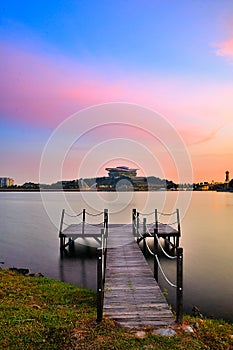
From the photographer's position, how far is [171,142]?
31.5 meters

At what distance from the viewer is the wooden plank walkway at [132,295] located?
6.15 m

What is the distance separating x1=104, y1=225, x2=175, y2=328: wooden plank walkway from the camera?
6148 mm

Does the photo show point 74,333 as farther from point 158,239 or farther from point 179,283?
point 158,239

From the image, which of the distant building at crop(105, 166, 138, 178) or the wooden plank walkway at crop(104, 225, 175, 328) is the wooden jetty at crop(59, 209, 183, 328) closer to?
the wooden plank walkway at crop(104, 225, 175, 328)

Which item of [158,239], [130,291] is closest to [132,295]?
[130,291]

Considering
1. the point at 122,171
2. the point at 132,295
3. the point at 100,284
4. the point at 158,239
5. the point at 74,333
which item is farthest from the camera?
Result: the point at 122,171

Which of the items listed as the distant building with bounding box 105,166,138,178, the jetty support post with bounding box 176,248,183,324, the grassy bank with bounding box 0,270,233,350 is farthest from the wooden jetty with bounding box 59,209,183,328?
the distant building with bounding box 105,166,138,178

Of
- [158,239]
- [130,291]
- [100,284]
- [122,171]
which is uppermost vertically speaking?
[122,171]

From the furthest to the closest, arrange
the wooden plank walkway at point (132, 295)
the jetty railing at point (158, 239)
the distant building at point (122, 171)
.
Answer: the distant building at point (122, 171) → the jetty railing at point (158, 239) → the wooden plank walkway at point (132, 295)

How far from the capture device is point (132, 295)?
25.0 feet

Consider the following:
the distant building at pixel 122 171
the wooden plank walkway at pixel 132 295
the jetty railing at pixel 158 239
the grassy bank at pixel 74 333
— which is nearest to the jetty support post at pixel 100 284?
the grassy bank at pixel 74 333

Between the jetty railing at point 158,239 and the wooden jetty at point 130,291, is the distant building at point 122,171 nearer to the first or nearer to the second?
the jetty railing at point 158,239

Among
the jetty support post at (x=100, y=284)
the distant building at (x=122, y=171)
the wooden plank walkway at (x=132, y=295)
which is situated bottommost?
the wooden plank walkway at (x=132, y=295)

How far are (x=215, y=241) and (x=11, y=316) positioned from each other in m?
21.6
